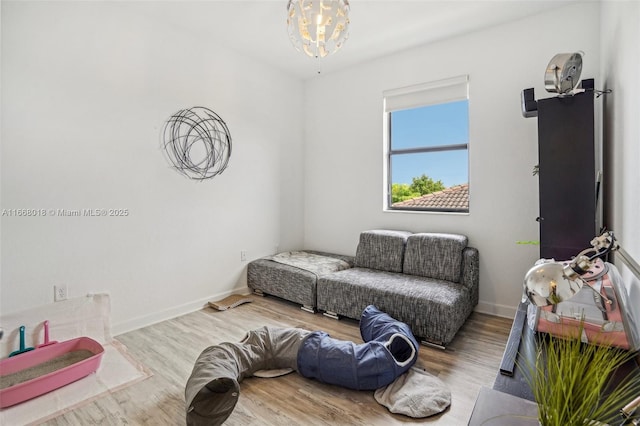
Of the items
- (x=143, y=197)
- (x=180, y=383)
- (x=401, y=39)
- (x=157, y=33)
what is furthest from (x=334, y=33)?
(x=180, y=383)

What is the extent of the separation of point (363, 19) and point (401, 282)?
7.61 ft

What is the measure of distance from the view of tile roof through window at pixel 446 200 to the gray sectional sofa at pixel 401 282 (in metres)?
0.40

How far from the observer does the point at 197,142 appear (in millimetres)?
3066

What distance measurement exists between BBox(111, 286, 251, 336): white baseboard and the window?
220 cm

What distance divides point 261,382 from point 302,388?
0.26 meters

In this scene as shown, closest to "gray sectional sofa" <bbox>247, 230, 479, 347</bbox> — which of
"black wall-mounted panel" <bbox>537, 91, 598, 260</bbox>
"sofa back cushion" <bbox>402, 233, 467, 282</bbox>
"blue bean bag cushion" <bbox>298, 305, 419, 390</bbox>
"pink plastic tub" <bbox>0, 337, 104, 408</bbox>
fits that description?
"sofa back cushion" <bbox>402, 233, 467, 282</bbox>

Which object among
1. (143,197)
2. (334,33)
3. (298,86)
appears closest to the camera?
(334,33)

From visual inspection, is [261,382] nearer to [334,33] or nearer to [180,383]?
[180,383]

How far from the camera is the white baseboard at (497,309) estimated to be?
9.31 feet

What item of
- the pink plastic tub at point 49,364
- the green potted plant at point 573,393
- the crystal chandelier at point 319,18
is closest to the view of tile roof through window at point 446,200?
the crystal chandelier at point 319,18

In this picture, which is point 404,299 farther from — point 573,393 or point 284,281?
point 573,393

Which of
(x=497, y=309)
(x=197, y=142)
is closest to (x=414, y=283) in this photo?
(x=497, y=309)

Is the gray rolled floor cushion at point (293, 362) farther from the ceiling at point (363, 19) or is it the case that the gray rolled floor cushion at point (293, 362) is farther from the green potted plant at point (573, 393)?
the ceiling at point (363, 19)

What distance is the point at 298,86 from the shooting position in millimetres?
4242
